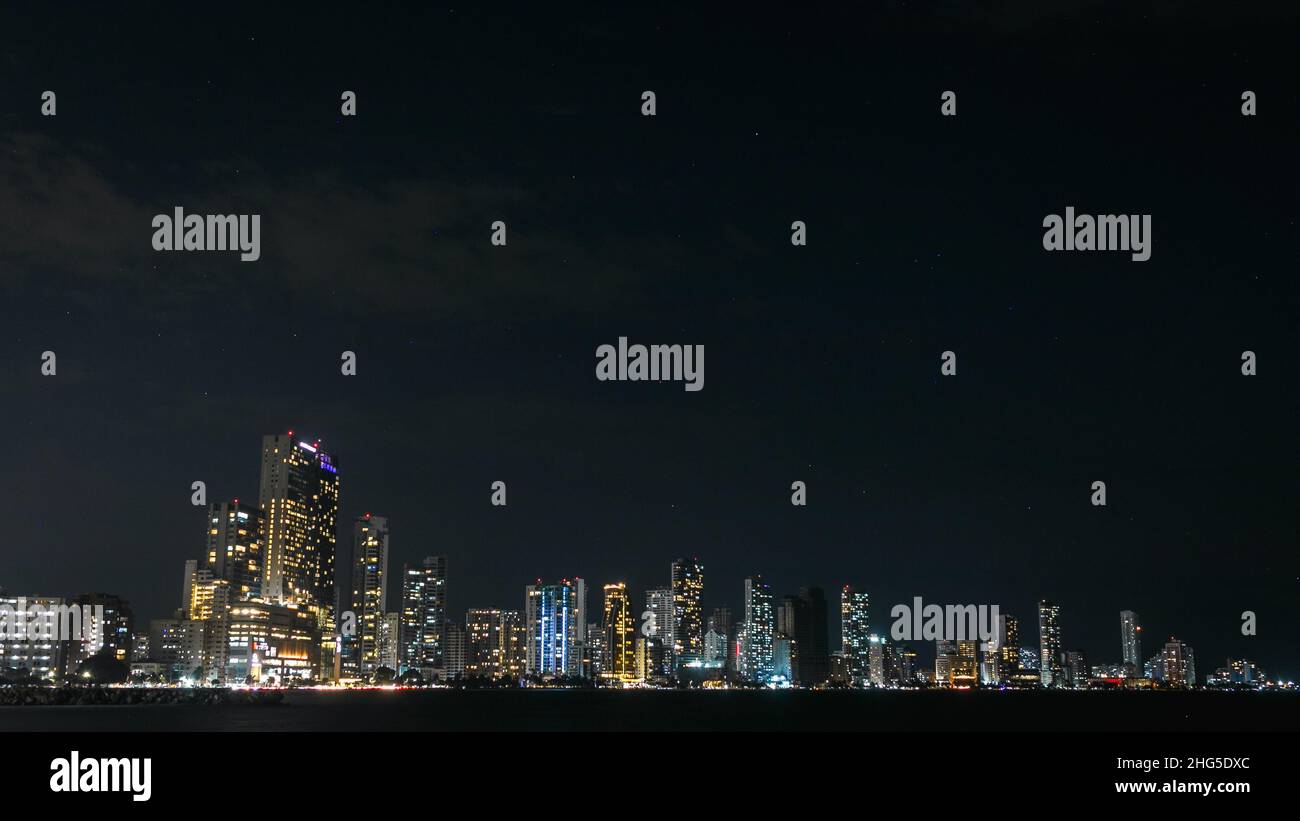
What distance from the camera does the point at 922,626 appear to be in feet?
195
